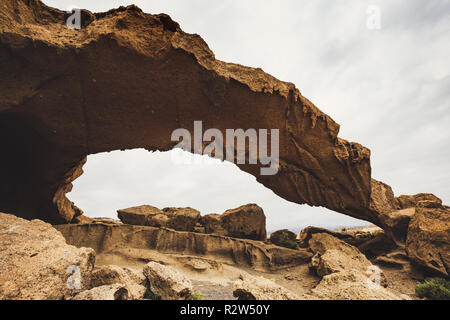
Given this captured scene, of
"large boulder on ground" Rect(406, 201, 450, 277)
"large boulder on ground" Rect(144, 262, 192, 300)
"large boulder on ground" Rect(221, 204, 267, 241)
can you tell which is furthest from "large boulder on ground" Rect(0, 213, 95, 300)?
"large boulder on ground" Rect(406, 201, 450, 277)

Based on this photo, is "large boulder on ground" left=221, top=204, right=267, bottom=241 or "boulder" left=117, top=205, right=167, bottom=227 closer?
"boulder" left=117, top=205, right=167, bottom=227

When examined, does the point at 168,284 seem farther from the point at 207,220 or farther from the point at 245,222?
the point at 245,222

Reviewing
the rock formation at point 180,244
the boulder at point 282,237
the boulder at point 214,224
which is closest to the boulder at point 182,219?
the boulder at point 214,224

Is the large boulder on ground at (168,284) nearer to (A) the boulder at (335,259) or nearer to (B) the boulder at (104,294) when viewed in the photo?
(B) the boulder at (104,294)

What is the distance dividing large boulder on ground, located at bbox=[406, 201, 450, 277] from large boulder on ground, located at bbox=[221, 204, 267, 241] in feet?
24.3

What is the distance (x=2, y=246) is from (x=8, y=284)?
4.11 ft

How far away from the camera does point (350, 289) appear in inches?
227

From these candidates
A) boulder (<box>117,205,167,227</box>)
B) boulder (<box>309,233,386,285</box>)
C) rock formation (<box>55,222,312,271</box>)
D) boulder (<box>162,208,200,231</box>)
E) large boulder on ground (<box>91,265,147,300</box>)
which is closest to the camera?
large boulder on ground (<box>91,265,147,300</box>)

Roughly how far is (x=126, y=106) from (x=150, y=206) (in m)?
7.42

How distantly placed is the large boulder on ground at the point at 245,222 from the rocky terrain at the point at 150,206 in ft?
0.23

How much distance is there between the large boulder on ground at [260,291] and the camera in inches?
199

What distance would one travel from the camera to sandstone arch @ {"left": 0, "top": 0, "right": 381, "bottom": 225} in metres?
7.29

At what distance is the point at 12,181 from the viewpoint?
11.0 m

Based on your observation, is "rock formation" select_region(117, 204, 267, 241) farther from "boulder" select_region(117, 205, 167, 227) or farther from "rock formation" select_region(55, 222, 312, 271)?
"rock formation" select_region(55, 222, 312, 271)
